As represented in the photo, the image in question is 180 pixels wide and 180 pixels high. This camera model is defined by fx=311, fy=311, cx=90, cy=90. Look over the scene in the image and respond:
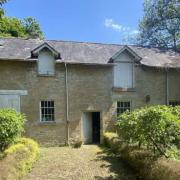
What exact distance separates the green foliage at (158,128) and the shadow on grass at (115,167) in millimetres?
1470

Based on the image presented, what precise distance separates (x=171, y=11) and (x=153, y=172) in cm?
3000

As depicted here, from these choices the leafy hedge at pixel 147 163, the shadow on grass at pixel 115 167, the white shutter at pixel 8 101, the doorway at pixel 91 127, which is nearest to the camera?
the leafy hedge at pixel 147 163

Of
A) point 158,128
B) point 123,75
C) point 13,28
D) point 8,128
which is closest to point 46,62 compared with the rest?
point 123,75

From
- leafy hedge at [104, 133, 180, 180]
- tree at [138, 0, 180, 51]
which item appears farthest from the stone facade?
tree at [138, 0, 180, 51]

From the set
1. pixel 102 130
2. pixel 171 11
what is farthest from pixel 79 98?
pixel 171 11

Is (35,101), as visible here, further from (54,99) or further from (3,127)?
(3,127)

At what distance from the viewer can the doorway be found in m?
22.6

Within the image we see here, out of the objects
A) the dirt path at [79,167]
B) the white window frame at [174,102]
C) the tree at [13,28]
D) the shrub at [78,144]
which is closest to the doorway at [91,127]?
the shrub at [78,144]

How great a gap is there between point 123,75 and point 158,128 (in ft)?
37.6

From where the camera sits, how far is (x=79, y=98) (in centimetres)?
2195

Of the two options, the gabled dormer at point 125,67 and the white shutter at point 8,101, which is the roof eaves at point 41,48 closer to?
the white shutter at point 8,101

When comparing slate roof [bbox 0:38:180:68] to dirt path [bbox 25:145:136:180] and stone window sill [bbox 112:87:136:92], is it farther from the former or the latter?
dirt path [bbox 25:145:136:180]

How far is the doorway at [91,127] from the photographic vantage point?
22562mm

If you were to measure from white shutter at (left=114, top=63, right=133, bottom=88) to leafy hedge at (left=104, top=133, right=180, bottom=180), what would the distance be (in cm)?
659
